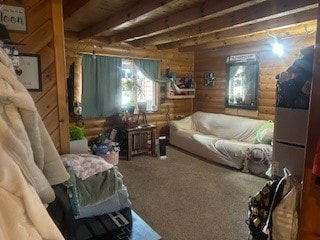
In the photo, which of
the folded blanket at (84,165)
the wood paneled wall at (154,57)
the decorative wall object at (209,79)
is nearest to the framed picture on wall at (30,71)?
the folded blanket at (84,165)

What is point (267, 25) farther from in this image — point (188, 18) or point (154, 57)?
point (154, 57)

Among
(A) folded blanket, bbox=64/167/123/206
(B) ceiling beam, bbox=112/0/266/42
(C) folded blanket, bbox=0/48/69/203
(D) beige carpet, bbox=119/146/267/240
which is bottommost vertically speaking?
(D) beige carpet, bbox=119/146/267/240

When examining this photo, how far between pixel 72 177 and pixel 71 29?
317 centimetres

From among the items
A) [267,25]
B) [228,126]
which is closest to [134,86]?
[228,126]

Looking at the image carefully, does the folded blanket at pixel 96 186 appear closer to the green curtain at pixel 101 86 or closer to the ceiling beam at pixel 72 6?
the ceiling beam at pixel 72 6

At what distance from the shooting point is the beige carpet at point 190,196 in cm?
234

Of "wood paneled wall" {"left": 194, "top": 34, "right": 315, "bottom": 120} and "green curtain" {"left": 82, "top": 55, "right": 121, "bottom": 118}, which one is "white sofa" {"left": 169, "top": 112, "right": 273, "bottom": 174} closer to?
"wood paneled wall" {"left": 194, "top": 34, "right": 315, "bottom": 120}

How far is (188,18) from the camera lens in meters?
2.85

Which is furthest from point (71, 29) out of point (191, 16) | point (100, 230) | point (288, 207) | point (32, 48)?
point (288, 207)

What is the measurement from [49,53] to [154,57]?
358 centimetres

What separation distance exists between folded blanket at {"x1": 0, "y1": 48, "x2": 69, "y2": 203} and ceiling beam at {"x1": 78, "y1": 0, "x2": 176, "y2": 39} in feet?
6.26

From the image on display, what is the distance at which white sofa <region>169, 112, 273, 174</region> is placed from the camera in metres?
3.74

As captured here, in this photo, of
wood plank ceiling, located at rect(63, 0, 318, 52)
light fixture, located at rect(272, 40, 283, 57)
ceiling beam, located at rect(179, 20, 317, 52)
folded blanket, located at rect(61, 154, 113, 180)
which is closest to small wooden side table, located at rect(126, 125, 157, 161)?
wood plank ceiling, located at rect(63, 0, 318, 52)

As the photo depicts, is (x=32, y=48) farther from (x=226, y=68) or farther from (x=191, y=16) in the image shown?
(x=226, y=68)
